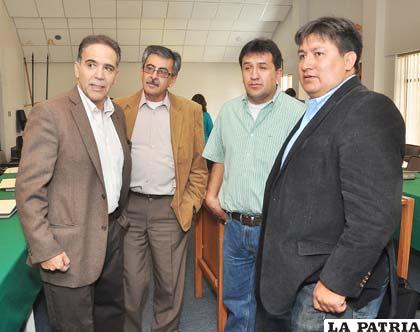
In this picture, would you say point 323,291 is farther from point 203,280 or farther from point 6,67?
point 6,67

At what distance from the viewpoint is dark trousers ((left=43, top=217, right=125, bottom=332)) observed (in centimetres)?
161

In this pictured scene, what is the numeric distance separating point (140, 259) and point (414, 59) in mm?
4309

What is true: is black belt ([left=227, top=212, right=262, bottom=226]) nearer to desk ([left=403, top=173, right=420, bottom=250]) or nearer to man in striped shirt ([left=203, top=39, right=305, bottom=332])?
man in striped shirt ([left=203, top=39, right=305, bottom=332])

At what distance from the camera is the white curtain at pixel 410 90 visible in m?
4.98

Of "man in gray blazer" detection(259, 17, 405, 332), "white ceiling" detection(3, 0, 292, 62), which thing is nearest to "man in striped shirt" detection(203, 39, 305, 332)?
"man in gray blazer" detection(259, 17, 405, 332)

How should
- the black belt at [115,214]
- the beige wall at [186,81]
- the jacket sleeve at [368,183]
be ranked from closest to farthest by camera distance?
the jacket sleeve at [368,183], the black belt at [115,214], the beige wall at [186,81]

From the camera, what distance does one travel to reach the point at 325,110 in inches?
48.5

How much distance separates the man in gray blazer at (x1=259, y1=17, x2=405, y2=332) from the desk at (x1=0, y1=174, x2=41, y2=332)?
0.91 meters

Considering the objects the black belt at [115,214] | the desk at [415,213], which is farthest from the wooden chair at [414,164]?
the black belt at [115,214]

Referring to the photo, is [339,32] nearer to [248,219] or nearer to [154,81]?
[248,219]

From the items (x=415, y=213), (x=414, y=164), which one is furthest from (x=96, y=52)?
(x=414, y=164)

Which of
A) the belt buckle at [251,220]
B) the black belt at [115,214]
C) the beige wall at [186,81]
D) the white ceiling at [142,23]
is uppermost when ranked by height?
the white ceiling at [142,23]

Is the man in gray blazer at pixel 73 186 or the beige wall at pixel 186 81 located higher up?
the beige wall at pixel 186 81

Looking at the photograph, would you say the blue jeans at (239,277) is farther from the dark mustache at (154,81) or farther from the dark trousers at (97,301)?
the dark mustache at (154,81)
